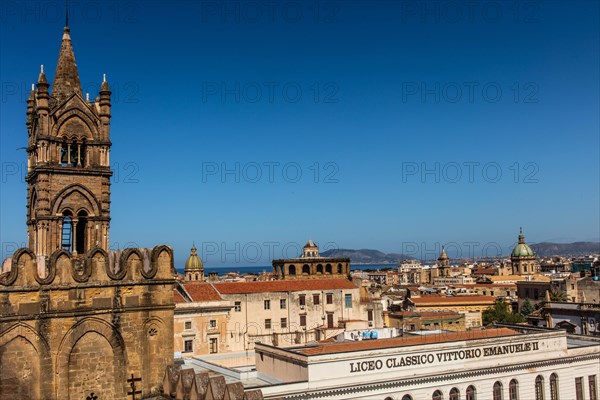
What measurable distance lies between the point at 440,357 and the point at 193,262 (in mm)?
76514

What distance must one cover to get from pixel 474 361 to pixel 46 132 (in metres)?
29.3

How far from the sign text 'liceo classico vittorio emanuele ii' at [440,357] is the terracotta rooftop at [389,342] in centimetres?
101

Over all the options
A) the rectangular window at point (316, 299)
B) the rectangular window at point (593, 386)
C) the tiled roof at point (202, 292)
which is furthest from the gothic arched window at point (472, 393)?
the rectangular window at point (316, 299)

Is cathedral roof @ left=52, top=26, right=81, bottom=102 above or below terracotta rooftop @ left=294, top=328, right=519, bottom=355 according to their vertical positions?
above

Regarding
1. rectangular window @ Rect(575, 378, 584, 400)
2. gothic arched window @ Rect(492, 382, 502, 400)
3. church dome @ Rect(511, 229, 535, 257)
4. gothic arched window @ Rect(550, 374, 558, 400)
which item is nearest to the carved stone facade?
gothic arched window @ Rect(492, 382, 502, 400)

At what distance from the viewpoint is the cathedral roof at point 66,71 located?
30.2 m

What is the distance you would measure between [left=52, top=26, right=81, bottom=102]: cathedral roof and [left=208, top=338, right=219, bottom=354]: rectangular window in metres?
31.4

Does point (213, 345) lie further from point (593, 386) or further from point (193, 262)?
point (193, 262)

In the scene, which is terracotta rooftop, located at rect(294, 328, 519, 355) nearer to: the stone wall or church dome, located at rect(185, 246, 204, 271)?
the stone wall

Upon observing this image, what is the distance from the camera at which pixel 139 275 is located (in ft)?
53.9

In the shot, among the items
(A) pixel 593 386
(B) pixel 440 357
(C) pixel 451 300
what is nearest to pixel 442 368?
(B) pixel 440 357

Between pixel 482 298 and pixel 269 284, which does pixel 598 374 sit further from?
pixel 482 298

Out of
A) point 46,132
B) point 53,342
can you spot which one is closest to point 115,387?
point 53,342

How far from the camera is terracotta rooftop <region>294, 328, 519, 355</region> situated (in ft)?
129
